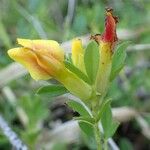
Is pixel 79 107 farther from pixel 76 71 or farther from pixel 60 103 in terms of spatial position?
pixel 60 103

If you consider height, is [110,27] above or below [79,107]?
above

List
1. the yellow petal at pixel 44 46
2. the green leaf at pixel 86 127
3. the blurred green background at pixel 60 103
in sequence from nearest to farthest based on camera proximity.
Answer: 1. the yellow petal at pixel 44 46
2. the green leaf at pixel 86 127
3. the blurred green background at pixel 60 103

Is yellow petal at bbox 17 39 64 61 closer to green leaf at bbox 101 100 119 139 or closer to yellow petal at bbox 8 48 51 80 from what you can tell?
yellow petal at bbox 8 48 51 80

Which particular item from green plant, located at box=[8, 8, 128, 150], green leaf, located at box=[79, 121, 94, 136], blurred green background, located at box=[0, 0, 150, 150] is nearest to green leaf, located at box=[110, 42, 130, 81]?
green plant, located at box=[8, 8, 128, 150]

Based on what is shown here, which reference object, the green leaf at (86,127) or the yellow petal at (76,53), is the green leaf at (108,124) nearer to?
the green leaf at (86,127)

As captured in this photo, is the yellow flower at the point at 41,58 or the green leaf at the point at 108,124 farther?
the green leaf at the point at 108,124

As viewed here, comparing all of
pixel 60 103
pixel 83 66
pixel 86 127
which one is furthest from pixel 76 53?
pixel 60 103

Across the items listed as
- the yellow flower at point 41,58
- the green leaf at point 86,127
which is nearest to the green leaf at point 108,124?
the green leaf at point 86,127

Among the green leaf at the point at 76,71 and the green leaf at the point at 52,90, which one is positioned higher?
the green leaf at the point at 76,71
